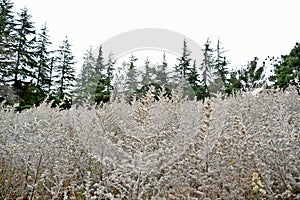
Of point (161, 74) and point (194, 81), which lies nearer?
point (194, 81)

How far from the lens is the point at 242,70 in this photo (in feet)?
61.6

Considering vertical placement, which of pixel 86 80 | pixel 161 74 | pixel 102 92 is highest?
pixel 161 74

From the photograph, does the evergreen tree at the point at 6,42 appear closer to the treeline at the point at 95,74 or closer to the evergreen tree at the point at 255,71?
the treeline at the point at 95,74

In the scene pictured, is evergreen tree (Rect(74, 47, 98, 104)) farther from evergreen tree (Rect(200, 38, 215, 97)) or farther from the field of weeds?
the field of weeds

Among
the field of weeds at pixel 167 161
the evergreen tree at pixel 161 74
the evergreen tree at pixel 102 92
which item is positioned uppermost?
the evergreen tree at pixel 161 74

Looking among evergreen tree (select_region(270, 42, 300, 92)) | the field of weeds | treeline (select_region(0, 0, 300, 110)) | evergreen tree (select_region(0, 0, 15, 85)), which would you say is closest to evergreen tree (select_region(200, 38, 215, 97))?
treeline (select_region(0, 0, 300, 110))

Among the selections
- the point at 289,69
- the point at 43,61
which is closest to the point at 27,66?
the point at 43,61

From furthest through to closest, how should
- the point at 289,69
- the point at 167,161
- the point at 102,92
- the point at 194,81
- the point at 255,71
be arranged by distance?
the point at 194,81, the point at 102,92, the point at 255,71, the point at 289,69, the point at 167,161

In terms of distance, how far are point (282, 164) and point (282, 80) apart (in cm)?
1511

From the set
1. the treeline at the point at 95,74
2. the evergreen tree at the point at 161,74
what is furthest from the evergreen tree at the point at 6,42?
the evergreen tree at the point at 161,74

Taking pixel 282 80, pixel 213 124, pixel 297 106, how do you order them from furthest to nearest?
pixel 282 80, pixel 297 106, pixel 213 124

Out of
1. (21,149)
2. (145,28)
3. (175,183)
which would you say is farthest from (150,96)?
(145,28)

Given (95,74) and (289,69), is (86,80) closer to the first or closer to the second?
(95,74)

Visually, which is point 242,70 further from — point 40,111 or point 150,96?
point 150,96
